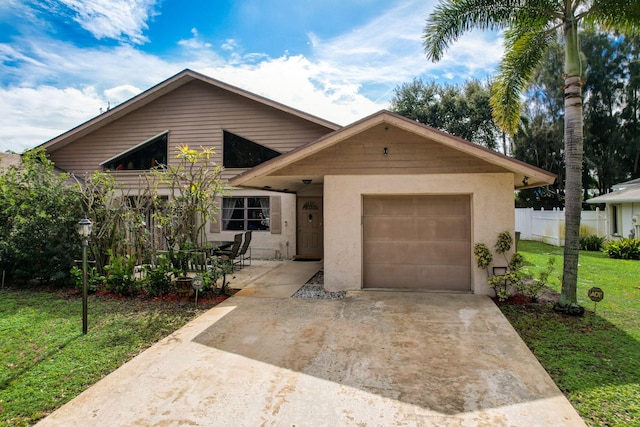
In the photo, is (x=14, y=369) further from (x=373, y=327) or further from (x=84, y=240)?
(x=373, y=327)

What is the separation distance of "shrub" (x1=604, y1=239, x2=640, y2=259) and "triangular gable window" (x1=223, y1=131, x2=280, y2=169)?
13.2m

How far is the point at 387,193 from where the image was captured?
27.3ft

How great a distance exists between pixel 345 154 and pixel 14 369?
6621 mm

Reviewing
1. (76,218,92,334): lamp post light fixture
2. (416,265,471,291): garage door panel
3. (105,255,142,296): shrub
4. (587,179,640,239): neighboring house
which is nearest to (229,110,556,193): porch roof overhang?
(416,265,471,291): garage door panel

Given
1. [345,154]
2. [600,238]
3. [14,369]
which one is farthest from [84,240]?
[600,238]

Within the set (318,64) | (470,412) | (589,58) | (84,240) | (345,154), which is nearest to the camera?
(470,412)

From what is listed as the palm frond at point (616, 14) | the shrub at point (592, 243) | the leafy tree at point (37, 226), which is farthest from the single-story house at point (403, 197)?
the shrub at point (592, 243)

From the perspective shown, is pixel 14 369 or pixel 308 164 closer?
pixel 14 369

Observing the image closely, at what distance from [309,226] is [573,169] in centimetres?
885

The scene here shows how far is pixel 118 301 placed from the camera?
769 centimetres

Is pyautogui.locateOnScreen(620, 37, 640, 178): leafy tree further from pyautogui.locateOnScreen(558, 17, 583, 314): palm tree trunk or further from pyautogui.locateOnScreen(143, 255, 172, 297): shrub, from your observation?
pyautogui.locateOnScreen(143, 255, 172, 297): shrub

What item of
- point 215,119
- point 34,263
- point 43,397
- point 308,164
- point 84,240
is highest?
point 215,119

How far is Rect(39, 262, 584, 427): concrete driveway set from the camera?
3.50m

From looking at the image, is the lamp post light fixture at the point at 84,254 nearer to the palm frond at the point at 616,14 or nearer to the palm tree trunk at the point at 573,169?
the palm tree trunk at the point at 573,169
